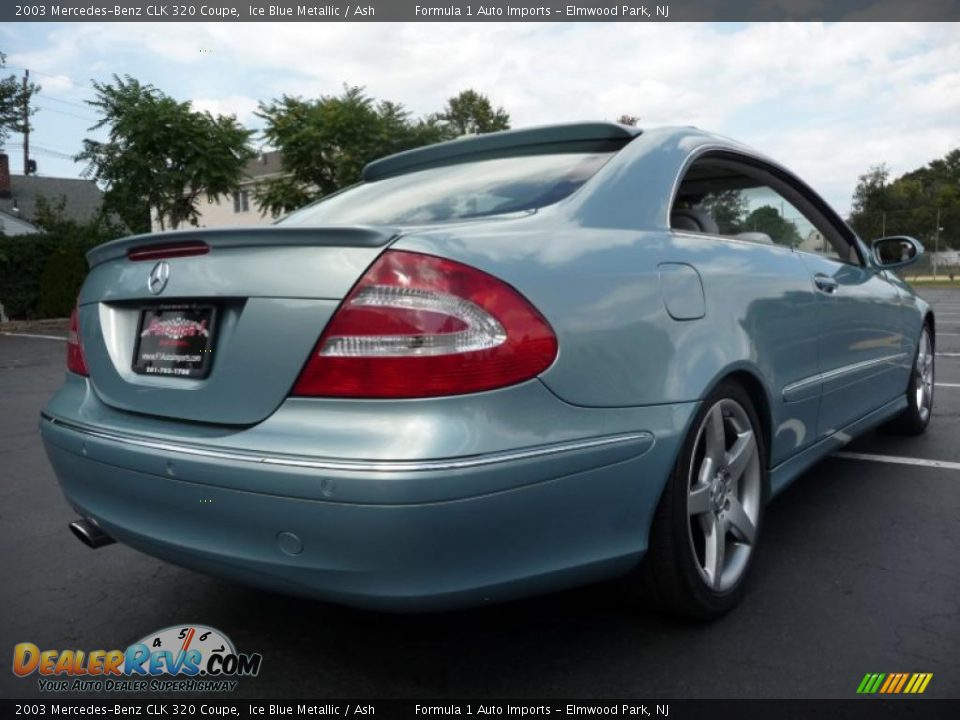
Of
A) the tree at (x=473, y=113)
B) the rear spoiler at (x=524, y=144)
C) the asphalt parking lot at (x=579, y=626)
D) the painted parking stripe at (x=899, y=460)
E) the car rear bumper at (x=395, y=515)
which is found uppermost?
the tree at (x=473, y=113)

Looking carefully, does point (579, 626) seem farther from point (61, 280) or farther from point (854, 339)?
point (61, 280)

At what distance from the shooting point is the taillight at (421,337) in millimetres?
1781

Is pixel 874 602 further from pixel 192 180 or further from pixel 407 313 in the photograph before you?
pixel 192 180

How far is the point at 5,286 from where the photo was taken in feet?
72.5

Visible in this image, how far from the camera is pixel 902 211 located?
72.4 meters

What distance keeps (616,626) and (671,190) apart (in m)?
1.30

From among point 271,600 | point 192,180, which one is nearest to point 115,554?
point 271,600

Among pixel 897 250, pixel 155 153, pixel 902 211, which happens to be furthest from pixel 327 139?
pixel 902 211

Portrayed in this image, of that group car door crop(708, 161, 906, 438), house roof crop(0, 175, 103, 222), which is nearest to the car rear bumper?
car door crop(708, 161, 906, 438)

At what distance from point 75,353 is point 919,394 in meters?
4.46

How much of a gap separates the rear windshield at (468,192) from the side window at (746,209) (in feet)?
1.25

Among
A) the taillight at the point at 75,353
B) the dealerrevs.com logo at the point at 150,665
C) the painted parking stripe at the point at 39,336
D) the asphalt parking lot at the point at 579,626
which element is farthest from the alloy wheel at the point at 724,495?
the painted parking stripe at the point at 39,336

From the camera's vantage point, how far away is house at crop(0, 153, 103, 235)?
3734 cm

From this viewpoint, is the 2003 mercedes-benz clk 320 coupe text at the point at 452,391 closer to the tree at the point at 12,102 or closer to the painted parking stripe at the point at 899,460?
the painted parking stripe at the point at 899,460
